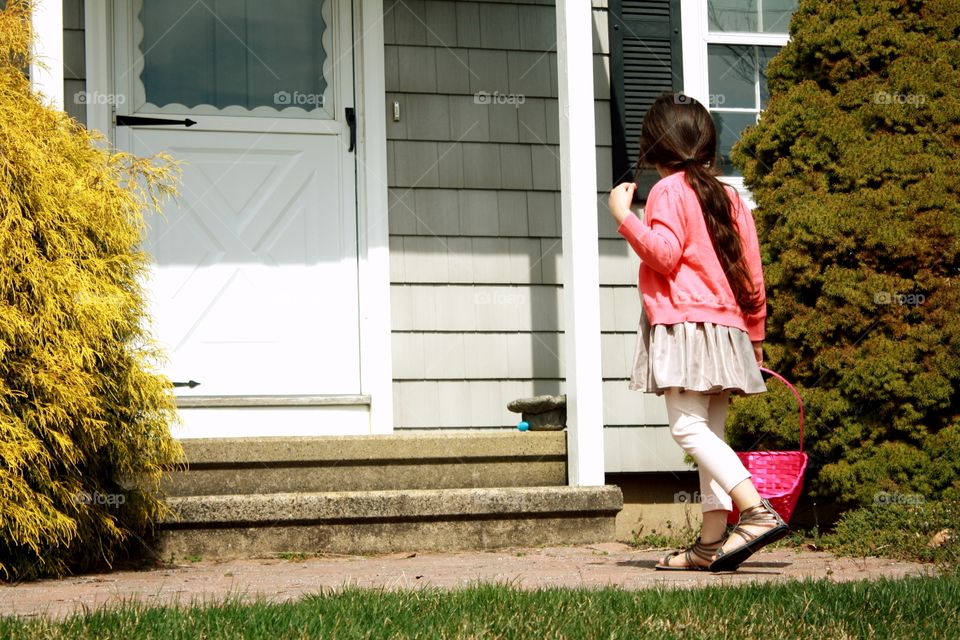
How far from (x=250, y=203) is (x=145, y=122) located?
2.19 feet

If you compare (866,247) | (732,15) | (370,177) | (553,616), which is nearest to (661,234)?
(553,616)

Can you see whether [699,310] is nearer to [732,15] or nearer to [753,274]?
[753,274]

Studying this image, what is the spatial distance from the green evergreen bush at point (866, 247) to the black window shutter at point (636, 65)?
1039 millimetres

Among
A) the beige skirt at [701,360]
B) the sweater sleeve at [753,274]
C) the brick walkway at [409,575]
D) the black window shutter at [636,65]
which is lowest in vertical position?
the brick walkway at [409,575]

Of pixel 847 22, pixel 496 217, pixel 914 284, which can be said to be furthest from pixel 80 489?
pixel 847 22

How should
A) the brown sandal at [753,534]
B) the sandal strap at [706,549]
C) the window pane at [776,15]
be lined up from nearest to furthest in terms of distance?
the brown sandal at [753,534]
the sandal strap at [706,549]
the window pane at [776,15]

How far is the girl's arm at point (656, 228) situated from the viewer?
149 inches

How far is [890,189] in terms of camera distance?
5062mm

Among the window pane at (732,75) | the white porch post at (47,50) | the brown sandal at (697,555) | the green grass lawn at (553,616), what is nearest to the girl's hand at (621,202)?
the brown sandal at (697,555)

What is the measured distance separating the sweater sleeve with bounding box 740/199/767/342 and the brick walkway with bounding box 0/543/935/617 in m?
0.82

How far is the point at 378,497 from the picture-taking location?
15.8 feet

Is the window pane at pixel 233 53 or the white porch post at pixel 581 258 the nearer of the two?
the white porch post at pixel 581 258

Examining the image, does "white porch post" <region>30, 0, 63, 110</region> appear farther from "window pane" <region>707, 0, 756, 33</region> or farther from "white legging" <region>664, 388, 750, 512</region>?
"window pane" <region>707, 0, 756, 33</region>

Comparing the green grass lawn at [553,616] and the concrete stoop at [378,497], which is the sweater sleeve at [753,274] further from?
the concrete stoop at [378,497]
